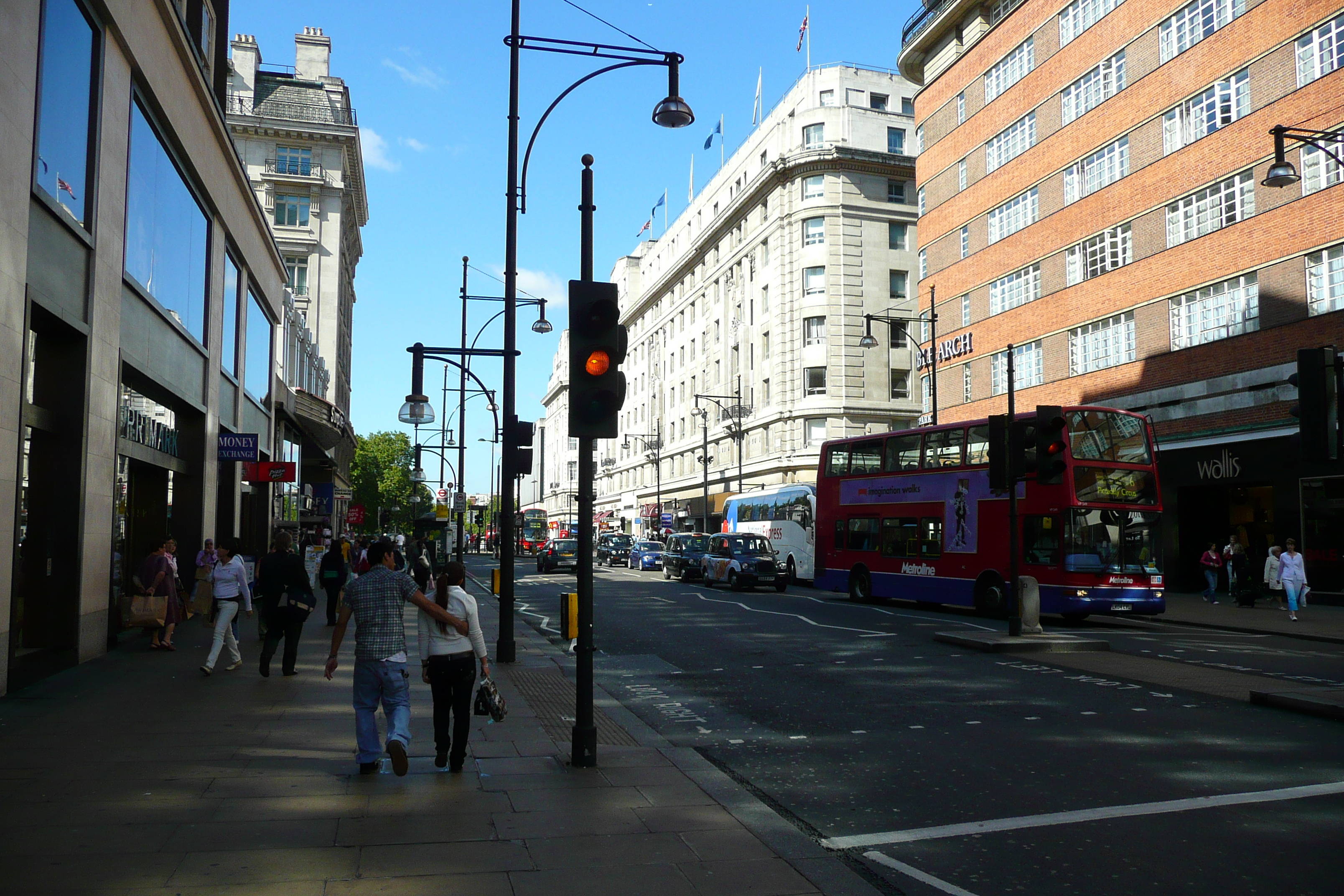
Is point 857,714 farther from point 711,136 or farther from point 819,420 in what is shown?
point 711,136

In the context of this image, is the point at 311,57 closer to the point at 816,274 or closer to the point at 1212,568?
the point at 816,274

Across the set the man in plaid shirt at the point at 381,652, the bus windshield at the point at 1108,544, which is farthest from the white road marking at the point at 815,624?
the man in plaid shirt at the point at 381,652

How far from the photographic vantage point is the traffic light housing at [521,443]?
15594mm

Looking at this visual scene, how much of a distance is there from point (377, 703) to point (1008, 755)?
4.91m

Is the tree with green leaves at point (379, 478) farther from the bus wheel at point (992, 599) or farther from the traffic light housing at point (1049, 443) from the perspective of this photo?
the traffic light housing at point (1049, 443)

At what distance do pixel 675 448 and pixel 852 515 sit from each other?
53.6m

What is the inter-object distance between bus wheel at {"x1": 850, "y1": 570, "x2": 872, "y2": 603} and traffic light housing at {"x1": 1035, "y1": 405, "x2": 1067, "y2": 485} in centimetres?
1156

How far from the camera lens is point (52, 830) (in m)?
6.11

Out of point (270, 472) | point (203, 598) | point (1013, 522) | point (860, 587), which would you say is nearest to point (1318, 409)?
point (1013, 522)

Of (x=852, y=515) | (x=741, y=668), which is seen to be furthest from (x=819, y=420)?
(x=741, y=668)

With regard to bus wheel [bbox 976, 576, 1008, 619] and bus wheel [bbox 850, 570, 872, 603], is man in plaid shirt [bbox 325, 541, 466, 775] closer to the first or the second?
bus wheel [bbox 976, 576, 1008, 619]

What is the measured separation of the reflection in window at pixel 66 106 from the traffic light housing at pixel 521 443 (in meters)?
6.05

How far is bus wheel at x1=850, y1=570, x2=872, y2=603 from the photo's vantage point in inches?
1080

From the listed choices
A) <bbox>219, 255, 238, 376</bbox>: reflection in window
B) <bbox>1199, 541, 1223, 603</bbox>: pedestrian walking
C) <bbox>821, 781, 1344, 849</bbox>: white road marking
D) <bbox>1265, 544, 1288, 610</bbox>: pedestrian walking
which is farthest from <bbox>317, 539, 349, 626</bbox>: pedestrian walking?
<bbox>1199, 541, 1223, 603</bbox>: pedestrian walking
